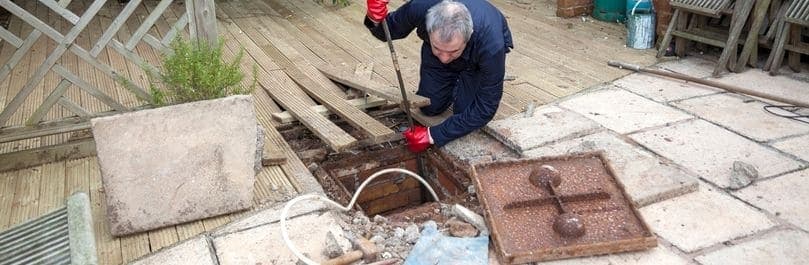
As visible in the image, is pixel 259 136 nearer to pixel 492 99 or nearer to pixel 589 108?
pixel 492 99

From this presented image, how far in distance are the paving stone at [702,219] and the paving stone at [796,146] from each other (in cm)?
71

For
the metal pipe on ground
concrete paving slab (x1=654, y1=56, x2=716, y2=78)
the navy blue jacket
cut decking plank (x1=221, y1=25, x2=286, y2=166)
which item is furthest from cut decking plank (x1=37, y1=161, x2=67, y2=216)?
concrete paving slab (x1=654, y1=56, x2=716, y2=78)

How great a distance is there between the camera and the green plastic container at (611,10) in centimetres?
627

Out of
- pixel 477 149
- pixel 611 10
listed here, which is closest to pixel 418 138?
pixel 477 149

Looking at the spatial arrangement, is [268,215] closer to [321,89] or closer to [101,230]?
[101,230]

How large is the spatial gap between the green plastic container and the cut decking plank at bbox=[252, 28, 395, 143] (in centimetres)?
308

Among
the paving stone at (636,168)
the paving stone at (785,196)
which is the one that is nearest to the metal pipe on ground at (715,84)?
the paving stone at (785,196)

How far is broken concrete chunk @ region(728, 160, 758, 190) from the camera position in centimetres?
321

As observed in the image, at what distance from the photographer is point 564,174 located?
3148 mm

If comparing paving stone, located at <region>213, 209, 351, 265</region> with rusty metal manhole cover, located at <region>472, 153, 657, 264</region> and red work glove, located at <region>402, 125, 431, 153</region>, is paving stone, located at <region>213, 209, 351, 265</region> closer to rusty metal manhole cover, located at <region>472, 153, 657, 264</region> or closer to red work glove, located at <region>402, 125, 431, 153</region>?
rusty metal manhole cover, located at <region>472, 153, 657, 264</region>

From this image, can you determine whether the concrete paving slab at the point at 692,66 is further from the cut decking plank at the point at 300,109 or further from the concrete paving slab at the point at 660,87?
the cut decking plank at the point at 300,109

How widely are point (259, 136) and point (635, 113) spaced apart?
95.6 inches

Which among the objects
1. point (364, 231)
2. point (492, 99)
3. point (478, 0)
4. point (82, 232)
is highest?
point (478, 0)

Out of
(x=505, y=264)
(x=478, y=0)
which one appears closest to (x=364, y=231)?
(x=505, y=264)
